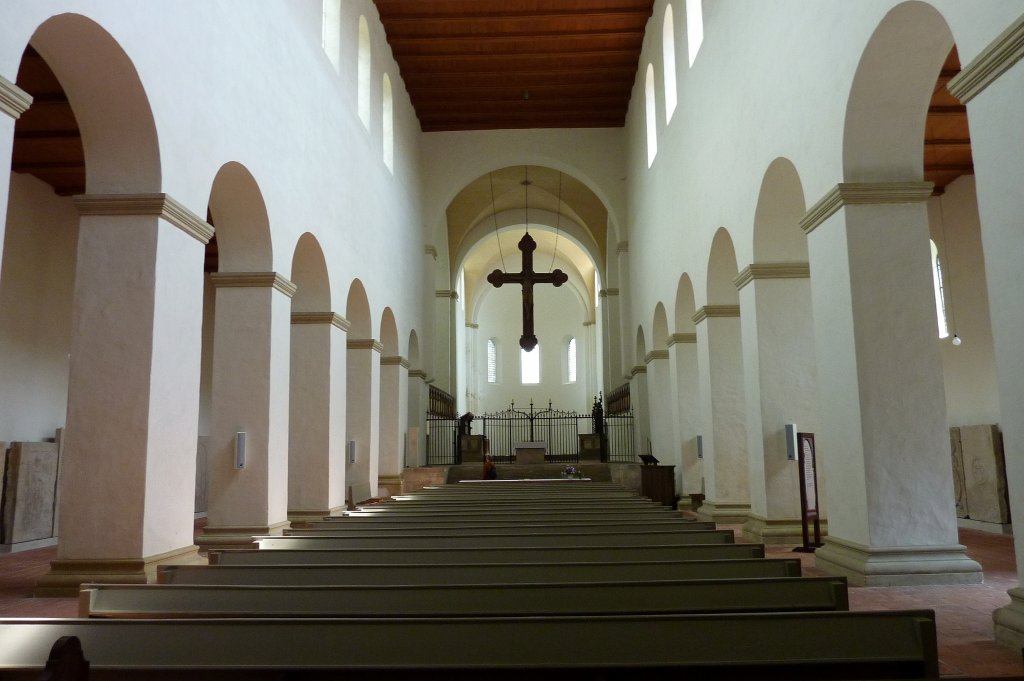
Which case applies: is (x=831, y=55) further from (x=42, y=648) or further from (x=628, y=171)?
(x=628, y=171)

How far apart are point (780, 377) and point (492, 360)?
31315mm

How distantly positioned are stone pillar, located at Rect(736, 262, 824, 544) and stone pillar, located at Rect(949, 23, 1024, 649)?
5.12m

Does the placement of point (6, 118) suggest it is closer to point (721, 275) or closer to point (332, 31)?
point (332, 31)

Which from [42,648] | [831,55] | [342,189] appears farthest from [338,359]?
[42,648]

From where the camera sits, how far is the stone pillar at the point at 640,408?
19892mm

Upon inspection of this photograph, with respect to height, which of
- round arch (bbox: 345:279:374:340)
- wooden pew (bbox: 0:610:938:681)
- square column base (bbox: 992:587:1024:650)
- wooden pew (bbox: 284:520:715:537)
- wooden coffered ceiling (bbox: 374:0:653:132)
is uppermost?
wooden coffered ceiling (bbox: 374:0:653:132)

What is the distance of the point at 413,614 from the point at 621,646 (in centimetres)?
107

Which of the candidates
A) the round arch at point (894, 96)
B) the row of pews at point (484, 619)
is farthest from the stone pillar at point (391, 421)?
the row of pews at point (484, 619)

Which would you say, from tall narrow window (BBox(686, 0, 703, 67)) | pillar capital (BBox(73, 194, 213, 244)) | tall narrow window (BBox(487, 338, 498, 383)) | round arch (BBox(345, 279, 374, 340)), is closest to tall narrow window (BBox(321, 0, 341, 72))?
round arch (BBox(345, 279, 374, 340))

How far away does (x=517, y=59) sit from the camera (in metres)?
18.5

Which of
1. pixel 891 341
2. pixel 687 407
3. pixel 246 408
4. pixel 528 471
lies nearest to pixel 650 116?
pixel 687 407

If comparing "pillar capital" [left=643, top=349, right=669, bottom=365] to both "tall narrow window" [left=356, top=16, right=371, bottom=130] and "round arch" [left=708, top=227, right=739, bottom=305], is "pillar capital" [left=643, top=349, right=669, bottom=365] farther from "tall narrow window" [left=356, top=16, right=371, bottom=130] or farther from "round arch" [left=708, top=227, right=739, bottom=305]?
"tall narrow window" [left=356, top=16, right=371, bottom=130]

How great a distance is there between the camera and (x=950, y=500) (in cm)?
706

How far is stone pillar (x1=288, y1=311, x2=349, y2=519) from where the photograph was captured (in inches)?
501
